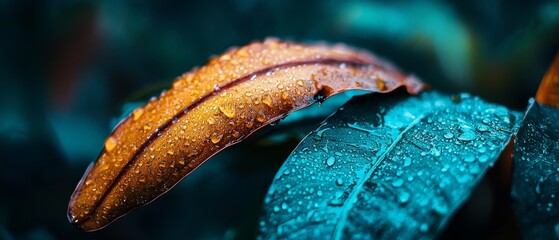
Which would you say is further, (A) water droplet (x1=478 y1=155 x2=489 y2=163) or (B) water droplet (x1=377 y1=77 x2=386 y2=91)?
(B) water droplet (x1=377 y1=77 x2=386 y2=91)

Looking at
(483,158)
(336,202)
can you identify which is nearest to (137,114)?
(336,202)

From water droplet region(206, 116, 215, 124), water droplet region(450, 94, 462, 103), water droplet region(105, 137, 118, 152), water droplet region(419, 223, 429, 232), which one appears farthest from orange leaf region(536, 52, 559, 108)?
water droplet region(105, 137, 118, 152)

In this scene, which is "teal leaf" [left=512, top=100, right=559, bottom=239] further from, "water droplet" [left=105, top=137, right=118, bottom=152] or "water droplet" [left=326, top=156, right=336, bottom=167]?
"water droplet" [left=105, top=137, right=118, bottom=152]

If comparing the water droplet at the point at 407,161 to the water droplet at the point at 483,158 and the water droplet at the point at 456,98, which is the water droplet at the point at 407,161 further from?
the water droplet at the point at 456,98

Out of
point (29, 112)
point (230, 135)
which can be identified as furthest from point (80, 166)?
point (230, 135)

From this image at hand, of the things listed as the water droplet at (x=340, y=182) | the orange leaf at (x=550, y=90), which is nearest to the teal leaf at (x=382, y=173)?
the water droplet at (x=340, y=182)
